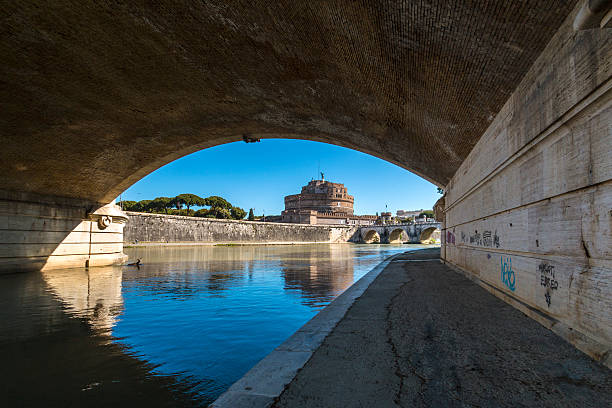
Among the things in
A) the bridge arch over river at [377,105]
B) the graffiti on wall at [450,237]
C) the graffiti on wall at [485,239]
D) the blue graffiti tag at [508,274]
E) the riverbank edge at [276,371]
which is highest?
the bridge arch over river at [377,105]

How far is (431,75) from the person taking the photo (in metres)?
5.58

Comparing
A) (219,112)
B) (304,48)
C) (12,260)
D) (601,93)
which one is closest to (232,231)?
(12,260)

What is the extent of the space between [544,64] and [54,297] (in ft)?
34.7

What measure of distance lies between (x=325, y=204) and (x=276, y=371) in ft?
289

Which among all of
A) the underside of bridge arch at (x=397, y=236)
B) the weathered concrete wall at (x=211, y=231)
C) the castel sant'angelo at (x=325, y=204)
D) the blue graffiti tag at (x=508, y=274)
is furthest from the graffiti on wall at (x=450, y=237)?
the castel sant'angelo at (x=325, y=204)

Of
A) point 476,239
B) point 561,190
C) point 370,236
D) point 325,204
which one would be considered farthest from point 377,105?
point 325,204

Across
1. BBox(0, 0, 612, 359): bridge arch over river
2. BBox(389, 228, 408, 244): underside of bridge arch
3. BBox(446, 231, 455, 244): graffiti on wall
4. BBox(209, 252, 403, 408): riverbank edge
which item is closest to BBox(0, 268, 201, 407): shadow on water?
BBox(209, 252, 403, 408): riverbank edge

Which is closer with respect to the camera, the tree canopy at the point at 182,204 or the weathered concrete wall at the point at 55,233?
the weathered concrete wall at the point at 55,233

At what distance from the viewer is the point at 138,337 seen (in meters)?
4.81

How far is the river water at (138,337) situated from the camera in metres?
3.18

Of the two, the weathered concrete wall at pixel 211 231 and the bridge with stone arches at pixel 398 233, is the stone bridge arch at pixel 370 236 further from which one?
the weathered concrete wall at pixel 211 231

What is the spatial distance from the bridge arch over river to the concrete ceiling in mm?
38

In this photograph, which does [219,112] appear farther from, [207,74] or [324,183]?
[324,183]

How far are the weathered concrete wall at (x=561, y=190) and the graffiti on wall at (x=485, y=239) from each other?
0.86 ft
